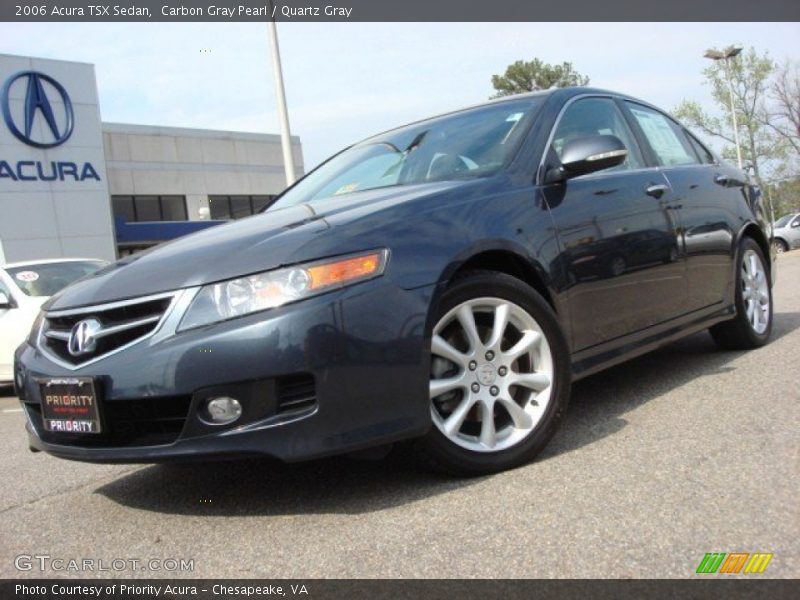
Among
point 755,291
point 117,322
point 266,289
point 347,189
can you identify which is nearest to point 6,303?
point 347,189

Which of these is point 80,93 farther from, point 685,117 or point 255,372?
point 685,117

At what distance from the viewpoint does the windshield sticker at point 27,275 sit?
7.43 m

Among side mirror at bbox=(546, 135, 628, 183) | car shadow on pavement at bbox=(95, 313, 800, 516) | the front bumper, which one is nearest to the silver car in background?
car shadow on pavement at bbox=(95, 313, 800, 516)

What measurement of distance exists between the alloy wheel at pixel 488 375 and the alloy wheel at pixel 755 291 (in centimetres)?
231

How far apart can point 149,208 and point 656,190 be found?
26626 millimetres

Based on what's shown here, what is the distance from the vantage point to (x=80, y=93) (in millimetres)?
21016

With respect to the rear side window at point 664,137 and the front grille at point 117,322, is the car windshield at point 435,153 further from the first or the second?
the front grille at point 117,322

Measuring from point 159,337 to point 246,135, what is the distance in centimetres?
2977

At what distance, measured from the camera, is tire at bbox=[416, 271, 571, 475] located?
2654 mm

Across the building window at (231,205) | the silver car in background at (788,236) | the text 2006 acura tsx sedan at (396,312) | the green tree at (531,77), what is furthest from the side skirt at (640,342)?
the green tree at (531,77)

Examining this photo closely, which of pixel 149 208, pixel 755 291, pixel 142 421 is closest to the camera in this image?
pixel 142 421

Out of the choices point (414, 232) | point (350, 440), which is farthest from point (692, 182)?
point (350, 440)

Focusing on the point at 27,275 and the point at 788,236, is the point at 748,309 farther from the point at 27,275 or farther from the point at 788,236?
the point at 788,236

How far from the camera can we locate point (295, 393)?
240cm
